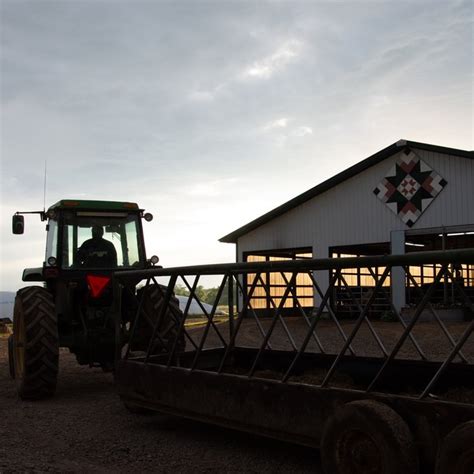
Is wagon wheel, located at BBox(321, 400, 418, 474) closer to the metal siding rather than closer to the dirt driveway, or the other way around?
the dirt driveway

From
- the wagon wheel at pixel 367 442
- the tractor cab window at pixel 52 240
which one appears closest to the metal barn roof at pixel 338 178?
the tractor cab window at pixel 52 240

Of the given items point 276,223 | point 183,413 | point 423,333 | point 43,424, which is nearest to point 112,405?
point 43,424

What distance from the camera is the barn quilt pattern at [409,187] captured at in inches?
710

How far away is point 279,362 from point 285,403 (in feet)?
6.40

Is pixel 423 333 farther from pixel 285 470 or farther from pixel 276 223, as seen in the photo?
pixel 285 470

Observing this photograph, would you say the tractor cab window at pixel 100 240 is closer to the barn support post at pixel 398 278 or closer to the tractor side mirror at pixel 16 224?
the tractor side mirror at pixel 16 224

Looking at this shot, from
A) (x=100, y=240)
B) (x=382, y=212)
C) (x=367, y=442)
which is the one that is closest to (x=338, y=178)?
(x=382, y=212)

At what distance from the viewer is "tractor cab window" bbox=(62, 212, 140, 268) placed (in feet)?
27.2

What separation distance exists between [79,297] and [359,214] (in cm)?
1326

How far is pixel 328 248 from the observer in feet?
67.1

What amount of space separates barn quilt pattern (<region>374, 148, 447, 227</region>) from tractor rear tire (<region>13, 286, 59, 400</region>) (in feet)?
44.1

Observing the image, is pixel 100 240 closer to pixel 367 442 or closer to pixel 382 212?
pixel 367 442

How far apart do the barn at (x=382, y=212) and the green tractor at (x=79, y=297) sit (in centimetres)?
1109

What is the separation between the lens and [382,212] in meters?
19.1
